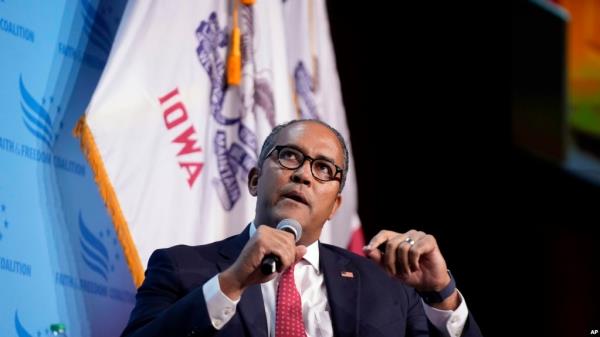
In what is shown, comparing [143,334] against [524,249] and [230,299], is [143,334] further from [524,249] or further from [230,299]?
[524,249]

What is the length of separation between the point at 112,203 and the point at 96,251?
0.17 metres

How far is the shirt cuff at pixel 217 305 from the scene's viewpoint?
6.63ft

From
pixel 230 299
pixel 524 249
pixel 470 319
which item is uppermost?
pixel 230 299

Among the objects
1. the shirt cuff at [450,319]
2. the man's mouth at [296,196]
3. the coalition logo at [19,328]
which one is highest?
the man's mouth at [296,196]

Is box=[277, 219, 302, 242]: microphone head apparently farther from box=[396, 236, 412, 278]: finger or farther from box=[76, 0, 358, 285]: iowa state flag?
box=[76, 0, 358, 285]: iowa state flag

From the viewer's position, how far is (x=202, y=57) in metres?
3.14

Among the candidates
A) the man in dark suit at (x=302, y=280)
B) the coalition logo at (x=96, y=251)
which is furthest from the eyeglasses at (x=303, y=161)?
the coalition logo at (x=96, y=251)

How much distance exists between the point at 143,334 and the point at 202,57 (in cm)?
133

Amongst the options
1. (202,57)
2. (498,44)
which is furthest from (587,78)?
(202,57)

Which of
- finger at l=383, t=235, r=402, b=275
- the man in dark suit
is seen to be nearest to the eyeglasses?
the man in dark suit

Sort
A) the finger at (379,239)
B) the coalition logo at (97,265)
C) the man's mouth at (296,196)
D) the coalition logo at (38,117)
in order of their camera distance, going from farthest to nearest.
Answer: the coalition logo at (97,265) < the coalition logo at (38,117) < the man's mouth at (296,196) < the finger at (379,239)

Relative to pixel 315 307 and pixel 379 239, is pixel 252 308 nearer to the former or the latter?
pixel 315 307

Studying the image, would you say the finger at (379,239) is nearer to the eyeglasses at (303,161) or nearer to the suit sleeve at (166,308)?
the eyeglasses at (303,161)

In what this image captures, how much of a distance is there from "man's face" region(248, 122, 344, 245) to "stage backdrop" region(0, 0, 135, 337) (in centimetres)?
60
